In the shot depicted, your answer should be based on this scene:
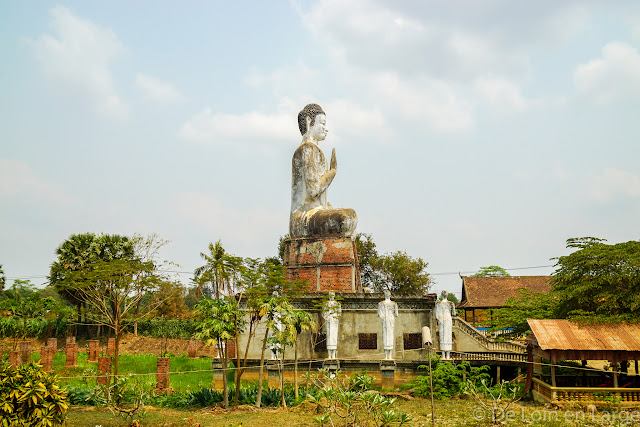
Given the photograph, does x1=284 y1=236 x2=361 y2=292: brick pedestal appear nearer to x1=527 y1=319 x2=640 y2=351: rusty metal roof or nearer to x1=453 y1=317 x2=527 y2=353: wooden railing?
x1=453 y1=317 x2=527 y2=353: wooden railing

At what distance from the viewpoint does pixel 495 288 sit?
120 ft

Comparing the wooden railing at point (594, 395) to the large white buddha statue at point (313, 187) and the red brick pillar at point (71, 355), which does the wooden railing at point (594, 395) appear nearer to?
the large white buddha statue at point (313, 187)

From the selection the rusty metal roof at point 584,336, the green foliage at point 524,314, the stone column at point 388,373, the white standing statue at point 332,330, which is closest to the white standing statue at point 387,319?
the stone column at point 388,373

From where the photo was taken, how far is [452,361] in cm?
1903

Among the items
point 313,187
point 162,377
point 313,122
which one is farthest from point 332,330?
point 313,122

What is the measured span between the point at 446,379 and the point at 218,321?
7727 millimetres

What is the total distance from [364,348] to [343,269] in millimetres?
3631

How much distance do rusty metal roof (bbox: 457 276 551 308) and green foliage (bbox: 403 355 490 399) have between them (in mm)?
17292

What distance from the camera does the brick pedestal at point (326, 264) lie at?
2292cm

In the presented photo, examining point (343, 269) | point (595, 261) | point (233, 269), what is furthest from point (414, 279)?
point (233, 269)

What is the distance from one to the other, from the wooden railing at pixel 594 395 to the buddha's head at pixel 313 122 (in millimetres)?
15412

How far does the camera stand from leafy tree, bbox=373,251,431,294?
3794cm

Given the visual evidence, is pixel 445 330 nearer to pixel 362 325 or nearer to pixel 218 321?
pixel 362 325

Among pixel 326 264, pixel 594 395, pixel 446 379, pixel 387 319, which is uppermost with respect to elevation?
pixel 326 264
